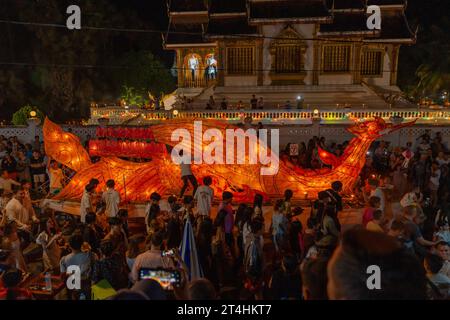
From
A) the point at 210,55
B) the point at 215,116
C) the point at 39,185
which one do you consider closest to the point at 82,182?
the point at 39,185

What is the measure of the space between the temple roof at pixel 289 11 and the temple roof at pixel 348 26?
103 cm

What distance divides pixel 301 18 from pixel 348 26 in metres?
2.72

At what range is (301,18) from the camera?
74.1 feet

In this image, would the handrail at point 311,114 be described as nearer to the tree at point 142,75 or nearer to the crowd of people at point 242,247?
the crowd of people at point 242,247

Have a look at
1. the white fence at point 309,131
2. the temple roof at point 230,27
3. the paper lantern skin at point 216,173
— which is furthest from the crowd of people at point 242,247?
the temple roof at point 230,27

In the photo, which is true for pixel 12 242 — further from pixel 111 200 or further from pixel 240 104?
pixel 240 104

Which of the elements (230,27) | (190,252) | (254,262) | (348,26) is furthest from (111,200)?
(348,26)

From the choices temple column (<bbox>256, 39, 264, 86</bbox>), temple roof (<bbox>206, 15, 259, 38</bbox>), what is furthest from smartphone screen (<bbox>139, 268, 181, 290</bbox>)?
temple column (<bbox>256, 39, 264, 86</bbox>)

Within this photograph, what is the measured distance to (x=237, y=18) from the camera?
24766 millimetres

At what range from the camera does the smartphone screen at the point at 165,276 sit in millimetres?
4566

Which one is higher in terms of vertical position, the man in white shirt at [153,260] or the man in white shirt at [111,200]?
the man in white shirt at [153,260]

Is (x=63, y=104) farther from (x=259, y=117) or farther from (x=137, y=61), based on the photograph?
(x=259, y=117)

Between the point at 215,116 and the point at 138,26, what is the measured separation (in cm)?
2293

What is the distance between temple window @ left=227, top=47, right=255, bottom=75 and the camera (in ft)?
80.3
